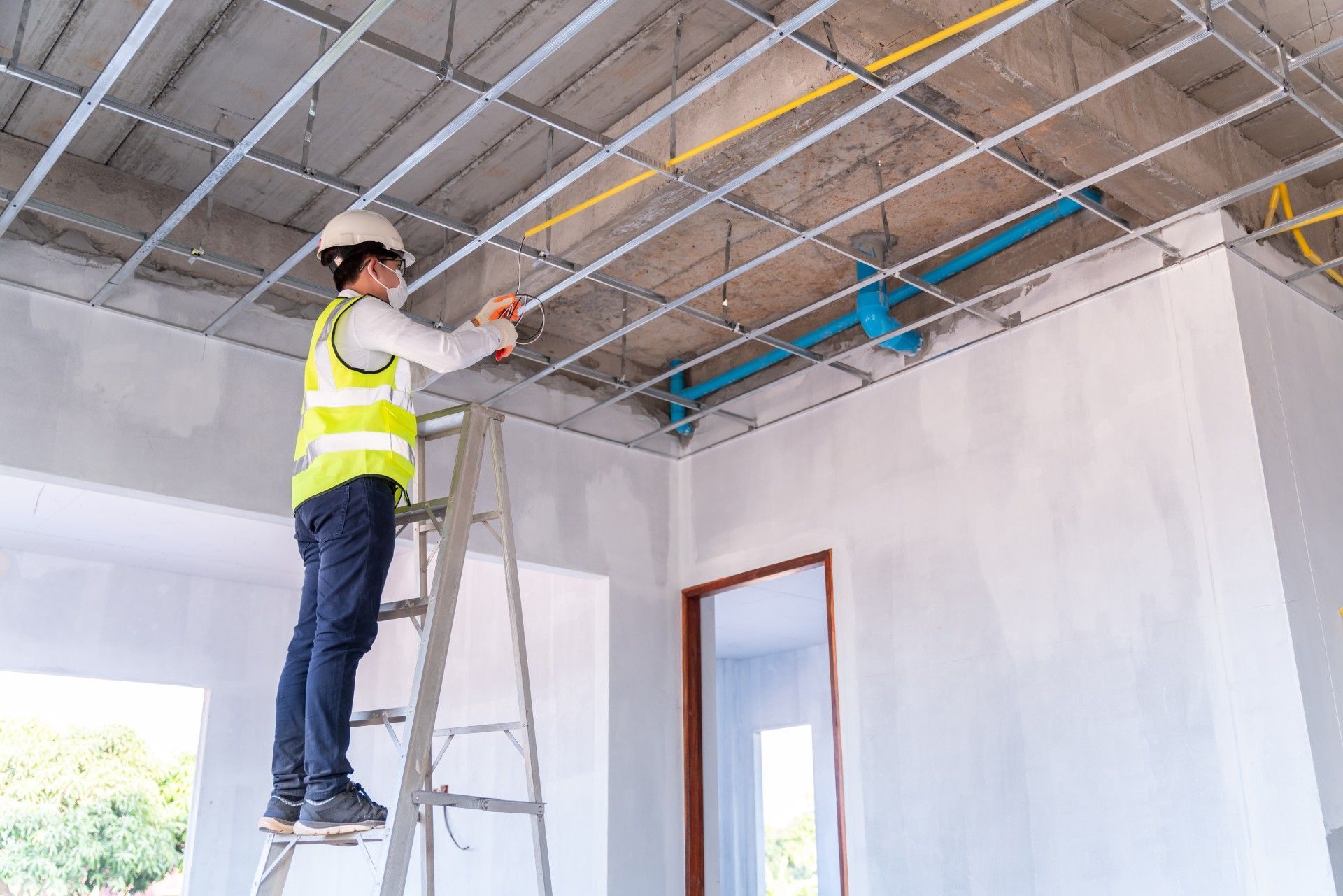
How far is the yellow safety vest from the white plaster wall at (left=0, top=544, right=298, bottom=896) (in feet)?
14.3

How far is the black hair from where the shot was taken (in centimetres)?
295

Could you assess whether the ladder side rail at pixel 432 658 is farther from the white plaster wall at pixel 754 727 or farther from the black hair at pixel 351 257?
the white plaster wall at pixel 754 727

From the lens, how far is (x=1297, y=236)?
4195 mm

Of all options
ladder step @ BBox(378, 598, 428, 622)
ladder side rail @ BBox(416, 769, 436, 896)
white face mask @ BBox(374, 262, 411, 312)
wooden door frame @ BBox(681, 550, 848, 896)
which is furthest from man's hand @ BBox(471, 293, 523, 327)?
wooden door frame @ BBox(681, 550, 848, 896)

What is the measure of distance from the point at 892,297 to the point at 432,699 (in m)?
3.04

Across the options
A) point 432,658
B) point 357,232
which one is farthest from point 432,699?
point 357,232

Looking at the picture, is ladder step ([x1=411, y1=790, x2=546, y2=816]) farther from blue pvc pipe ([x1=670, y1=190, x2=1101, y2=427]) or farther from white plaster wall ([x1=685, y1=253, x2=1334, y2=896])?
blue pvc pipe ([x1=670, y1=190, x2=1101, y2=427])

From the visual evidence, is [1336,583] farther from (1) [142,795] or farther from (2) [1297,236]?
(1) [142,795]

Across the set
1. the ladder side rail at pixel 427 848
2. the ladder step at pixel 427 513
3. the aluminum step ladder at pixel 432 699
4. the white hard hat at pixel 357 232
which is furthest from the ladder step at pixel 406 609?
the white hard hat at pixel 357 232

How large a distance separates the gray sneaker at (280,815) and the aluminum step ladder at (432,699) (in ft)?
0.08

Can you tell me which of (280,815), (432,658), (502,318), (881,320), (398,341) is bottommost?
(280,815)

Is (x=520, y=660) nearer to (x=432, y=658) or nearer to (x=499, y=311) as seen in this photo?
(x=432, y=658)

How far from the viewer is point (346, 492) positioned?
271 cm

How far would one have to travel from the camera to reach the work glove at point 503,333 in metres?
2.87
